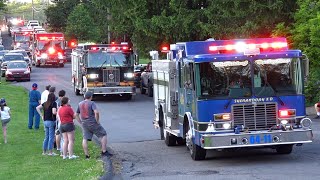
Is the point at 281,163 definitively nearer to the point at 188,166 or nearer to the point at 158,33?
the point at 188,166

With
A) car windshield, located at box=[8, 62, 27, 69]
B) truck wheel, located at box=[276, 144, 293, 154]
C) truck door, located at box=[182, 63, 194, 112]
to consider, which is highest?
car windshield, located at box=[8, 62, 27, 69]

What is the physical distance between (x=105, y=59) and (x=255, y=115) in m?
20.7

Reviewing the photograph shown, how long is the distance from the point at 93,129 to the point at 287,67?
4.74m

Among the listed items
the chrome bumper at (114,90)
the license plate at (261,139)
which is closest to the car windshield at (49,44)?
the chrome bumper at (114,90)

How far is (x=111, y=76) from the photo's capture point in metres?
36.6

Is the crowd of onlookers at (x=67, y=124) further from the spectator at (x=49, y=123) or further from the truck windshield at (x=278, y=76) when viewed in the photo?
the truck windshield at (x=278, y=76)

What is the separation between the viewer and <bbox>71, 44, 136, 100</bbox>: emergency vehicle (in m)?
36.2

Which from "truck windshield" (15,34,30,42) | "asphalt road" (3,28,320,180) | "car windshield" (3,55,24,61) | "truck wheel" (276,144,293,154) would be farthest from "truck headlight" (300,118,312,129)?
"truck windshield" (15,34,30,42)

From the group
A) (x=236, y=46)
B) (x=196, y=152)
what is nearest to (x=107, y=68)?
(x=196, y=152)

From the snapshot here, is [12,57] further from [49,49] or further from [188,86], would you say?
[188,86]

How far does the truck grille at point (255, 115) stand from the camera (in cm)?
1628

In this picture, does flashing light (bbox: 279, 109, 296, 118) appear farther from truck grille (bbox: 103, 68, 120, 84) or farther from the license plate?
truck grille (bbox: 103, 68, 120, 84)

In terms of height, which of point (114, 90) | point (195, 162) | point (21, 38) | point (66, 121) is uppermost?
point (21, 38)

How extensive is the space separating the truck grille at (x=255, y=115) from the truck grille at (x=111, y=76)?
67.5 ft
